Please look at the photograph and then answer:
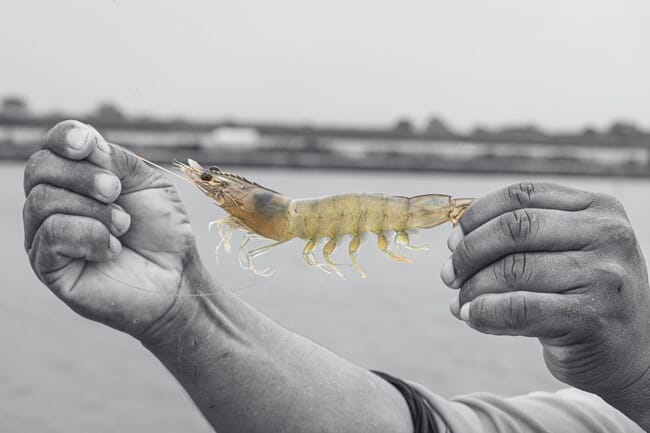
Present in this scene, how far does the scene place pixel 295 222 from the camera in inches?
112

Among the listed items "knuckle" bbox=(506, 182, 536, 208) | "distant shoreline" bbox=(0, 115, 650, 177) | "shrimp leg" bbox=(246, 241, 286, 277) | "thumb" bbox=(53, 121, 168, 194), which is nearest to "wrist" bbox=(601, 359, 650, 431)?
"knuckle" bbox=(506, 182, 536, 208)

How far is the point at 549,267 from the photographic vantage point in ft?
8.68

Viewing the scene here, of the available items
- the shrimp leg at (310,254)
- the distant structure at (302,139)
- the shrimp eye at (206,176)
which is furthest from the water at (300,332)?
the shrimp leg at (310,254)

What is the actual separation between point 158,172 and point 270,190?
0.41 meters

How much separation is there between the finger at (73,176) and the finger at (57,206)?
0.07 feet

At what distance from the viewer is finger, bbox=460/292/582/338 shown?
8.57 ft

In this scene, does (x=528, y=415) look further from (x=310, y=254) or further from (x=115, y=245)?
(x=115, y=245)

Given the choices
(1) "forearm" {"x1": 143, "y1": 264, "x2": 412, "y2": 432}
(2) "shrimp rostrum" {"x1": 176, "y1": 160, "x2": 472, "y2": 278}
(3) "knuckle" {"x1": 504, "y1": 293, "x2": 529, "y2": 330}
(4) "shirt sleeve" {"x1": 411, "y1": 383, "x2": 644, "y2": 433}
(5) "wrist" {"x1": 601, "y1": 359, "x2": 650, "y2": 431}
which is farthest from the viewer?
(4) "shirt sleeve" {"x1": 411, "y1": 383, "x2": 644, "y2": 433}

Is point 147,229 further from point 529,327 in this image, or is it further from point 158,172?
point 529,327

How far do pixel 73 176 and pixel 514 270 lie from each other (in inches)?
57.6

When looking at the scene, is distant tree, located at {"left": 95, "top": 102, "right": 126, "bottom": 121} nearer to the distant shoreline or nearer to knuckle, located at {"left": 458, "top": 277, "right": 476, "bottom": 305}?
the distant shoreline

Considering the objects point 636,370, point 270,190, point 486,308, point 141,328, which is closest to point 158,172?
point 270,190

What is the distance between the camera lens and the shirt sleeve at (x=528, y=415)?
4023 millimetres

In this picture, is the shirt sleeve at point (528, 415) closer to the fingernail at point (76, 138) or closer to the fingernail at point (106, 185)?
the fingernail at point (106, 185)
